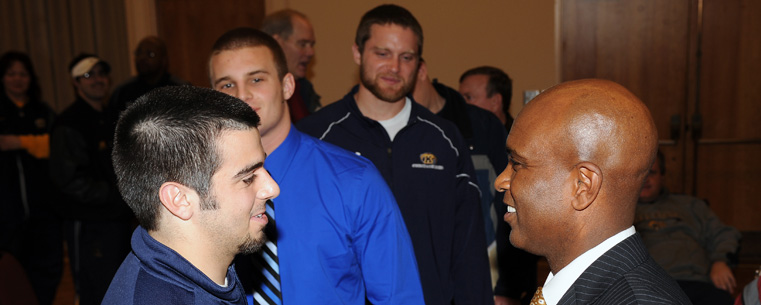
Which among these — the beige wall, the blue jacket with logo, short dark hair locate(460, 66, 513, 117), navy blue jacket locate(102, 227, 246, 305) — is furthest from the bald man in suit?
the beige wall

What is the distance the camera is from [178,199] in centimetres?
108

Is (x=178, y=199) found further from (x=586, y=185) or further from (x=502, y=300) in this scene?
(x=502, y=300)

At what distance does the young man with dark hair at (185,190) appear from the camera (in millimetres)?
1036

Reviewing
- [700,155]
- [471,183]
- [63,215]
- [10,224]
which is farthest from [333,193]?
[700,155]

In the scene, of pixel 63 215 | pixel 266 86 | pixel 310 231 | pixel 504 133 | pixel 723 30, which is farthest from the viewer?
pixel 723 30

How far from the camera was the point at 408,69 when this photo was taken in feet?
7.59

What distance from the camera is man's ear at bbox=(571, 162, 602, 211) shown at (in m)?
1.05

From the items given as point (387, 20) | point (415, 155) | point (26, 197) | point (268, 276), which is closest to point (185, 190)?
point (268, 276)

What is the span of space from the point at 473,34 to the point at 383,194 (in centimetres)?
385

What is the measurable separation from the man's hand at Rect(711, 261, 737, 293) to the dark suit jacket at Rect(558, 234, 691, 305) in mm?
2386

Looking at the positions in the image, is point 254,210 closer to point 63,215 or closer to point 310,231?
point 310,231

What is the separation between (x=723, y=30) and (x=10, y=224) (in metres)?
5.61

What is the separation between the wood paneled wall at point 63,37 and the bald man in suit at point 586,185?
18.6 ft

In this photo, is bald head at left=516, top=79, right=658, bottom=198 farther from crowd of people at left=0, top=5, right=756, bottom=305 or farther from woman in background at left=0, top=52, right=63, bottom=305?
woman in background at left=0, top=52, right=63, bottom=305
